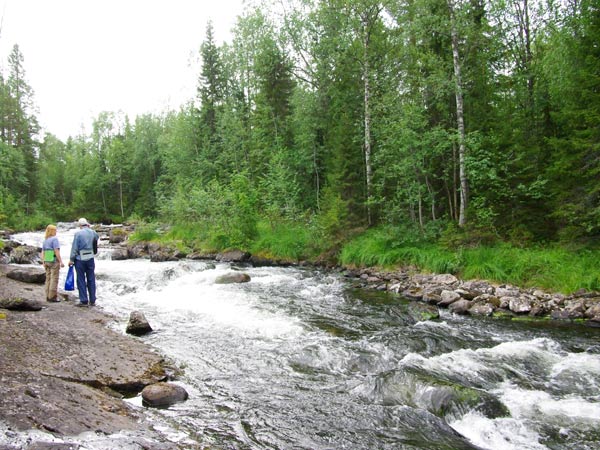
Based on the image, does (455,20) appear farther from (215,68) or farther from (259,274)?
(215,68)

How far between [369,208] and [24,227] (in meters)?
36.6

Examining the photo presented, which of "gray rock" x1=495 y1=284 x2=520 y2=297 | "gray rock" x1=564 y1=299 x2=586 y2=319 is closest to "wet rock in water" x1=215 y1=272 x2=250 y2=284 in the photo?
"gray rock" x1=495 y1=284 x2=520 y2=297

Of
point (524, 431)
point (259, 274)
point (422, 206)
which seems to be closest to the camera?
point (524, 431)

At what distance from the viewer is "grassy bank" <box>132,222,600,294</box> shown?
42.3 feet

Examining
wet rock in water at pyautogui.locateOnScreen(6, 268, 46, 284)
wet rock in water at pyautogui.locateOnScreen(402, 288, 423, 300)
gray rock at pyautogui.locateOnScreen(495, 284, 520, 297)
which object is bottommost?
wet rock in water at pyautogui.locateOnScreen(402, 288, 423, 300)

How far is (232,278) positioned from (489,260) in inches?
401

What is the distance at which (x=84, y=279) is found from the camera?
1177 centimetres

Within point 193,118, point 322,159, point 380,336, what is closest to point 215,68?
point 193,118

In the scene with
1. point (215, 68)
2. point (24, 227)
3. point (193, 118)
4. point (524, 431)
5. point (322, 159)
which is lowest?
point (524, 431)

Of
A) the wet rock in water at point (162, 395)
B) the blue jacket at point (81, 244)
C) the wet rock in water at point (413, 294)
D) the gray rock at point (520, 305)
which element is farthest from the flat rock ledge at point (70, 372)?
the gray rock at point (520, 305)

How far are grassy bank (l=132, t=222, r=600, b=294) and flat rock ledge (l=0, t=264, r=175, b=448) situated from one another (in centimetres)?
1187

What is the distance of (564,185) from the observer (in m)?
14.5

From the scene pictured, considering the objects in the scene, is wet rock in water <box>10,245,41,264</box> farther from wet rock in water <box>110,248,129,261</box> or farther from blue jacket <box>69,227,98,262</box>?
blue jacket <box>69,227,98,262</box>

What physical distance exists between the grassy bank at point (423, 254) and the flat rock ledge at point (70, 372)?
38.9 ft
